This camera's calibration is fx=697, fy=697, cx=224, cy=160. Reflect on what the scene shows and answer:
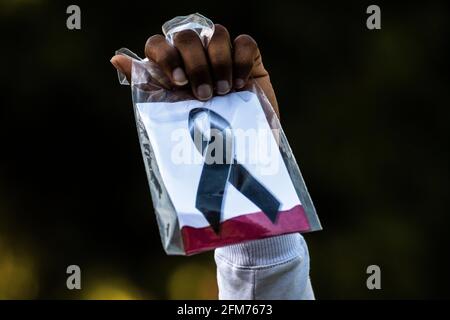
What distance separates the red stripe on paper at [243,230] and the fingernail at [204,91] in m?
0.15

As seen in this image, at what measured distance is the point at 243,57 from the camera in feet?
2.59

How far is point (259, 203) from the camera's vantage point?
75cm

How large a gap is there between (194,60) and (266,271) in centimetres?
27

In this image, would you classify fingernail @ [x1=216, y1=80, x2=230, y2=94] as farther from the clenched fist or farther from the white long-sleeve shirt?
the white long-sleeve shirt

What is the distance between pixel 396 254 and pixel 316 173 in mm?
391

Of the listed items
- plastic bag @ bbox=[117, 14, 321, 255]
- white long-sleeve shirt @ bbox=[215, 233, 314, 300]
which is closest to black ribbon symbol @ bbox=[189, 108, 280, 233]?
plastic bag @ bbox=[117, 14, 321, 255]

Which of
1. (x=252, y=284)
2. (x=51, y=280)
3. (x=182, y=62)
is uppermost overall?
(x=182, y=62)

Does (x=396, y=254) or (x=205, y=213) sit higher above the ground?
(x=205, y=213)

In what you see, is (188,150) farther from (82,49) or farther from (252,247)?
(82,49)

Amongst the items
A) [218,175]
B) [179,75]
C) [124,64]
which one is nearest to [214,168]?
[218,175]

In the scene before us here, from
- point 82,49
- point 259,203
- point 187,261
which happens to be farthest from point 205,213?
point 187,261

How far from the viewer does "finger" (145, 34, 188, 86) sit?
2.54 feet

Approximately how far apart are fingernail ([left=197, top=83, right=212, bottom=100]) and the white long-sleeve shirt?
0.64ft

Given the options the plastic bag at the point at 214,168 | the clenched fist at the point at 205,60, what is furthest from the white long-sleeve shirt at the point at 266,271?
the clenched fist at the point at 205,60
